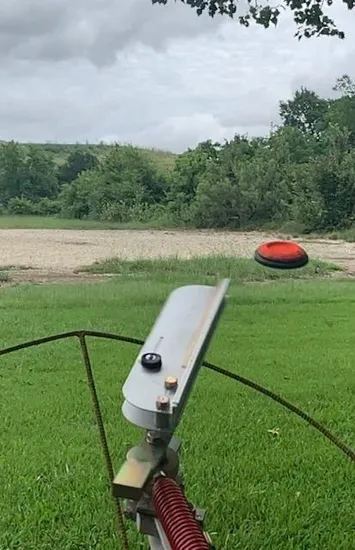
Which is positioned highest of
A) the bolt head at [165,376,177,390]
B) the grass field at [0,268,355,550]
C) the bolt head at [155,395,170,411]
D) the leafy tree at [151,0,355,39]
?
the leafy tree at [151,0,355,39]

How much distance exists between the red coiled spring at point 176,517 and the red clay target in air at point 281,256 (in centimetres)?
26

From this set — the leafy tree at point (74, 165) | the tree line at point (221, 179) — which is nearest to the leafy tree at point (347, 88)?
the tree line at point (221, 179)

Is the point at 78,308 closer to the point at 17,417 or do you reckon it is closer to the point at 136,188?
the point at 17,417

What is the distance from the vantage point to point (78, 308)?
4375 mm

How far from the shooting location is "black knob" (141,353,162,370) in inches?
26.0

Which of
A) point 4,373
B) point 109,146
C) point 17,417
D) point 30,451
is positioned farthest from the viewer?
point 109,146

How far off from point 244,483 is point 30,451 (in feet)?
1.87

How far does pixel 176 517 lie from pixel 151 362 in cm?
14

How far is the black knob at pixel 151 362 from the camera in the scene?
2.17 ft

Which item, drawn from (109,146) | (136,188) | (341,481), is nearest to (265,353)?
(341,481)

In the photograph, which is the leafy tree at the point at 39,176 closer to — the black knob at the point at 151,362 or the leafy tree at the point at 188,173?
the leafy tree at the point at 188,173

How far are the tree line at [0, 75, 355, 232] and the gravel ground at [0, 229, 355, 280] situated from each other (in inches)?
41.9

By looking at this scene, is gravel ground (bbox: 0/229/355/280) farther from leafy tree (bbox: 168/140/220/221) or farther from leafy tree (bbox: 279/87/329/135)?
leafy tree (bbox: 279/87/329/135)

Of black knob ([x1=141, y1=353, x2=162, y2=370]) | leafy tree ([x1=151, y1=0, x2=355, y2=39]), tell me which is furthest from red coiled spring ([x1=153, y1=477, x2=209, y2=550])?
leafy tree ([x1=151, y1=0, x2=355, y2=39])
